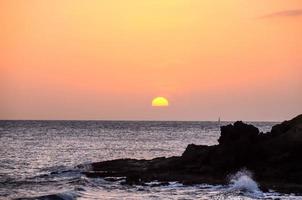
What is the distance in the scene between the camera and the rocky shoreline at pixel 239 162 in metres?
49.2

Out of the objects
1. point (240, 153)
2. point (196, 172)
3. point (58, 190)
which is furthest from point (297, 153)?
point (58, 190)

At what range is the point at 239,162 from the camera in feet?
174

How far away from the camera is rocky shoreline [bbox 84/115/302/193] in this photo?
161 feet

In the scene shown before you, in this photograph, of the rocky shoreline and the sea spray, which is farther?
the rocky shoreline

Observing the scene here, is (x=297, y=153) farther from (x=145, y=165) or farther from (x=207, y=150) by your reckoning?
(x=145, y=165)

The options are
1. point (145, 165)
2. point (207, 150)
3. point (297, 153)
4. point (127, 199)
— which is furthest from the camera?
point (145, 165)

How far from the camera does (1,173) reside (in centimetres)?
6206

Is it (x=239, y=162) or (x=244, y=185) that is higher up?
(x=239, y=162)

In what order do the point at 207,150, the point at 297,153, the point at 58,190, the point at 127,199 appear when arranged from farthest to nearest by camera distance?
the point at 207,150, the point at 297,153, the point at 58,190, the point at 127,199

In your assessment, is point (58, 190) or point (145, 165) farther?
point (145, 165)

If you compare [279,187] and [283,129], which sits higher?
[283,129]

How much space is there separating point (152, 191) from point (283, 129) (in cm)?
1902

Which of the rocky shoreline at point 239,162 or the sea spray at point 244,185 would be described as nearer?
the sea spray at point 244,185

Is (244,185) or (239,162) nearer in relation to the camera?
(244,185)
